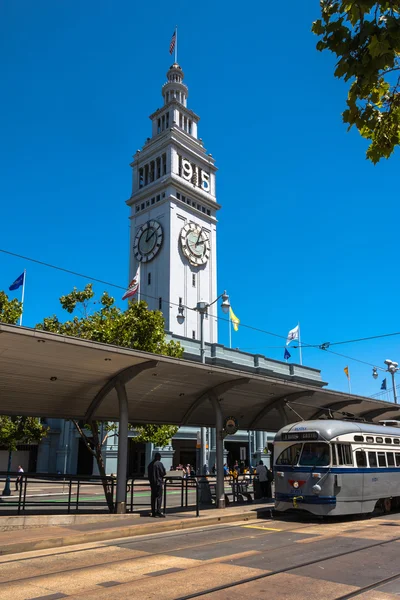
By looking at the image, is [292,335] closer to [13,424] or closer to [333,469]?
[13,424]

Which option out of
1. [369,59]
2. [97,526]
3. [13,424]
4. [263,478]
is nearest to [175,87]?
→ [13,424]

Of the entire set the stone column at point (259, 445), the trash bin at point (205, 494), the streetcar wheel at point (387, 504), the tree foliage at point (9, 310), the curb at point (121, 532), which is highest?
the tree foliage at point (9, 310)

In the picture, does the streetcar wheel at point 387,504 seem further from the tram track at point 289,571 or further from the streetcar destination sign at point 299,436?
the tram track at point 289,571

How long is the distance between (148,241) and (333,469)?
52977 mm

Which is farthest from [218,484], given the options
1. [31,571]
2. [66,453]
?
[66,453]

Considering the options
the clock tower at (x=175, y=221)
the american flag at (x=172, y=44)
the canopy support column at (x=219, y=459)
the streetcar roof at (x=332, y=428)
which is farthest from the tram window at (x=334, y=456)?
the american flag at (x=172, y=44)

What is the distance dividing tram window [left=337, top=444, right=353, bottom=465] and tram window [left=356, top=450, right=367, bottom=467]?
1.38 ft

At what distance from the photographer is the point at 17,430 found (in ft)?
93.3

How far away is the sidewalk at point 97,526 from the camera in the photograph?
35.2ft

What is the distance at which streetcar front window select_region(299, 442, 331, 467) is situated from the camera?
50.2 ft

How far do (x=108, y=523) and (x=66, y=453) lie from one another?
37.9 m

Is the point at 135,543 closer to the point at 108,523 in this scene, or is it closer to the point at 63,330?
the point at 108,523

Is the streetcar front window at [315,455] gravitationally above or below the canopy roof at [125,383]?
below

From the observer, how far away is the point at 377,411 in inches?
1028
